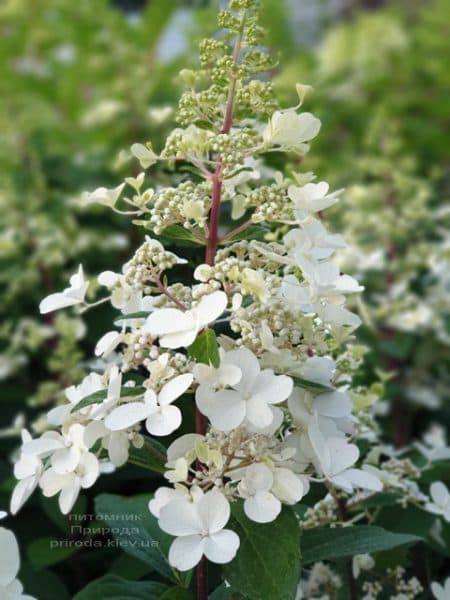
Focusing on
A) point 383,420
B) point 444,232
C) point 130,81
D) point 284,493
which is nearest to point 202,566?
point 284,493

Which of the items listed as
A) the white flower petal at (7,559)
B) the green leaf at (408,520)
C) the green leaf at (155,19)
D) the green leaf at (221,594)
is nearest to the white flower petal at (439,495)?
the green leaf at (408,520)

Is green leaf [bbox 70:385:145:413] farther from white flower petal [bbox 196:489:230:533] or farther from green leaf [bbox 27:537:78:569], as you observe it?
green leaf [bbox 27:537:78:569]

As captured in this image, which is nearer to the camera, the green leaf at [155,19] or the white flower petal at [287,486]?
the white flower petal at [287,486]

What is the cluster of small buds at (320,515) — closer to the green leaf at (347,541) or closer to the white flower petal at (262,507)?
the green leaf at (347,541)

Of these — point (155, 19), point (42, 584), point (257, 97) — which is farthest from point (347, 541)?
point (155, 19)

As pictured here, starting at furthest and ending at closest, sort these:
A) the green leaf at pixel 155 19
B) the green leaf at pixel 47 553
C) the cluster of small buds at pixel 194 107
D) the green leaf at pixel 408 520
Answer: the green leaf at pixel 155 19 < the green leaf at pixel 47 553 < the green leaf at pixel 408 520 < the cluster of small buds at pixel 194 107

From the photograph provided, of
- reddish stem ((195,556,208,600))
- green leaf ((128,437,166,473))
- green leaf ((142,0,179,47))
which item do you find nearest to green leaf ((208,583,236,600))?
reddish stem ((195,556,208,600))
